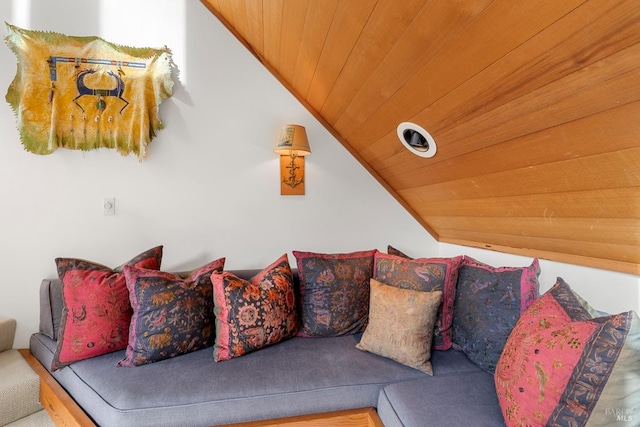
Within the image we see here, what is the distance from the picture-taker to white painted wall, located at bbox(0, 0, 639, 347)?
6.61 feet

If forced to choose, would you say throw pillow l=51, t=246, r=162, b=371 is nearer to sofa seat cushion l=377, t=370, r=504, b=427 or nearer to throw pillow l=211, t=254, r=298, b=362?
throw pillow l=211, t=254, r=298, b=362

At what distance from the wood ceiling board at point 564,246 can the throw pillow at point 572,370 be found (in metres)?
0.37

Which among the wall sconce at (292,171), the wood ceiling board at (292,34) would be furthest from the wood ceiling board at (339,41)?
the wall sconce at (292,171)

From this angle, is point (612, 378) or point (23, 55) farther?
point (23, 55)

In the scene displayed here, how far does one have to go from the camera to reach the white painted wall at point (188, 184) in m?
2.01

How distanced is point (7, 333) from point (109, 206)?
34.2 inches

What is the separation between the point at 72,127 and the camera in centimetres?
205

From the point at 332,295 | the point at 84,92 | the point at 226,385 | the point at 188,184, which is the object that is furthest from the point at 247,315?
the point at 84,92

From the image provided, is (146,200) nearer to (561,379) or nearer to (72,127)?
(72,127)

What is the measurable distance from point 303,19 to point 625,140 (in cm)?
134

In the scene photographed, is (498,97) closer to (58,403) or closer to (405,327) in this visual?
(405,327)

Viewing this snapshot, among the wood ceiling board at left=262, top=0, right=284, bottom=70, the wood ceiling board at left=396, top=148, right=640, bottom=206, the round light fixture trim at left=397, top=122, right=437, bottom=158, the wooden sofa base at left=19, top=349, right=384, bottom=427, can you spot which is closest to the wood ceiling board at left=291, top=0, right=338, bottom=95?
the wood ceiling board at left=262, top=0, right=284, bottom=70

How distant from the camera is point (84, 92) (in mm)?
2074

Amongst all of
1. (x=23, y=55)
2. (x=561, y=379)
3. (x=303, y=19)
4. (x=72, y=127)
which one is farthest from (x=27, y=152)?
(x=561, y=379)
